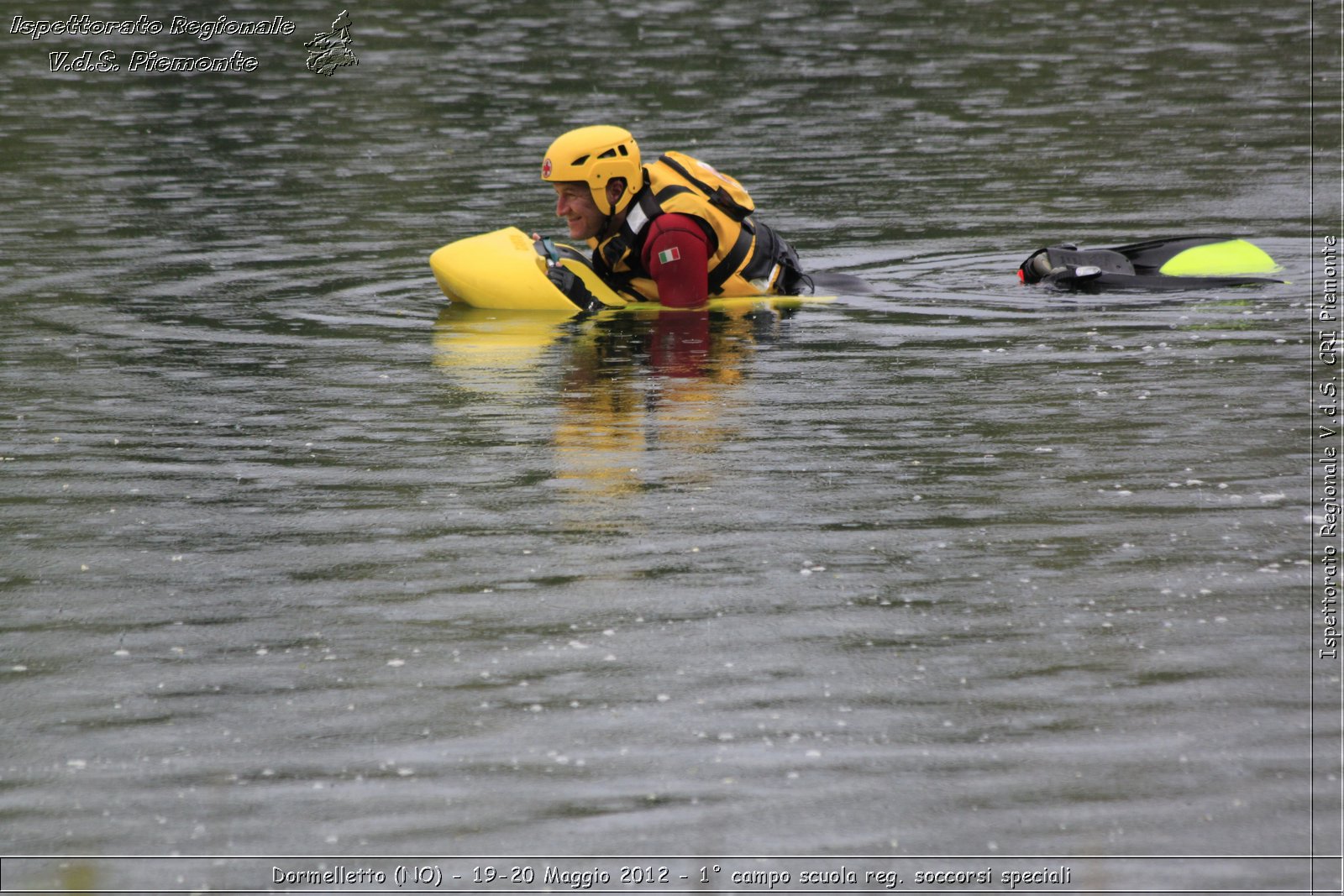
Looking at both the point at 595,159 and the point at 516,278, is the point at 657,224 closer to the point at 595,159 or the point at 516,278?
the point at 595,159

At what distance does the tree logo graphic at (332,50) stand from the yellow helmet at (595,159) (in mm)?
15178

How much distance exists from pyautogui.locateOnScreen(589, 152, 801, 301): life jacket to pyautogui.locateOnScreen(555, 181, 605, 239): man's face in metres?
0.18

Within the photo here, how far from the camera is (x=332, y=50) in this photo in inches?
1083

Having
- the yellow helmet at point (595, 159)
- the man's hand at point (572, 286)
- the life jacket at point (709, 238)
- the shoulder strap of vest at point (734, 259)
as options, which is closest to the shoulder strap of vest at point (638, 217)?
the life jacket at point (709, 238)

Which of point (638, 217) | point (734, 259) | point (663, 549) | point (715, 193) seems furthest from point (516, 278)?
point (663, 549)

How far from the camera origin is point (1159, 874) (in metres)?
4.67

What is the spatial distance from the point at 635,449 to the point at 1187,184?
31.0 feet

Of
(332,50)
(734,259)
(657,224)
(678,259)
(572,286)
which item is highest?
(657,224)

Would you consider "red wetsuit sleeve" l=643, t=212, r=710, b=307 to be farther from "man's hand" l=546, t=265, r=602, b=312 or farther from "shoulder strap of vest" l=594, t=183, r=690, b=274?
"man's hand" l=546, t=265, r=602, b=312

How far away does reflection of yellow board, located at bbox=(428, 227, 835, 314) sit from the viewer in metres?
12.1

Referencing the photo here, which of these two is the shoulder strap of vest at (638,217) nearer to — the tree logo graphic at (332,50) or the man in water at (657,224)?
the man in water at (657,224)

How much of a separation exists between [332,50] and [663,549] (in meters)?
21.9

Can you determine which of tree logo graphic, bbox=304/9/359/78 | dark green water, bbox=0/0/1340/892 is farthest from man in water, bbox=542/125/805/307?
tree logo graphic, bbox=304/9/359/78

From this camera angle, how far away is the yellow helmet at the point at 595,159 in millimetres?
11133
